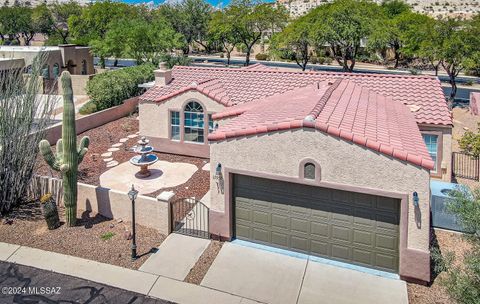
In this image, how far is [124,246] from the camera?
12.9 metres

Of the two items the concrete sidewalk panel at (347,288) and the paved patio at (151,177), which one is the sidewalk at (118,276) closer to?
the concrete sidewalk panel at (347,288)

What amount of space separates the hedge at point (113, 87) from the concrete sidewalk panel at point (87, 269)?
60.4 ft

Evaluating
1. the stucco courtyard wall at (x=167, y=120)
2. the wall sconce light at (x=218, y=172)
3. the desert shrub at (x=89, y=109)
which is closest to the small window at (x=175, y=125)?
the stucco courtyard wall at (x=167, y=120)

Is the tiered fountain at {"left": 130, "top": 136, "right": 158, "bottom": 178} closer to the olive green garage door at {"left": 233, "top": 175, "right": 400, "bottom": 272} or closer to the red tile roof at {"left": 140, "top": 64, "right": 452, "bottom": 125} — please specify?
the red tile roof at {"left": 140, "top": 64, "right": 452, "bottom": 125}

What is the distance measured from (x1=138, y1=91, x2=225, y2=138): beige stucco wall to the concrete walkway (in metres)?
8.27

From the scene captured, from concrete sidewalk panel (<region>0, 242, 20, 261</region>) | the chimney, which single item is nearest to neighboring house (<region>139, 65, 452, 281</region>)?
concrete sidewalk panel (<region>0, 242, 20, 261</region>)

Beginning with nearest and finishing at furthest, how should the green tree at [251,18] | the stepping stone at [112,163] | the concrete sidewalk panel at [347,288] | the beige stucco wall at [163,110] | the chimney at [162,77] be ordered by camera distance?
1. the concrete sidewalk panel at [347,288]
2. the beige stucco wall at [163,110]
3. the stepping stone at [112,163]
4. the chimney at [162,77]
5. the green tree at [251,18]

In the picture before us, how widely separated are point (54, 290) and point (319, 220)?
7749mm

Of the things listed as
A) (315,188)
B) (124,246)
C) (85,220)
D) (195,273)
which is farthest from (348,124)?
(85,220)

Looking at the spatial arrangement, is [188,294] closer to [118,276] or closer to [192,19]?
[118,276]

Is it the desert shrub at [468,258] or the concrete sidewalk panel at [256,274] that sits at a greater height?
the desert shrub at [468,258]

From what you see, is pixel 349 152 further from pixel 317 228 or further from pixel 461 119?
pixel 461 119

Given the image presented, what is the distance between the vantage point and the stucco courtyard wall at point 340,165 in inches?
416

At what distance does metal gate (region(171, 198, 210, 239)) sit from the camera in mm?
13720
